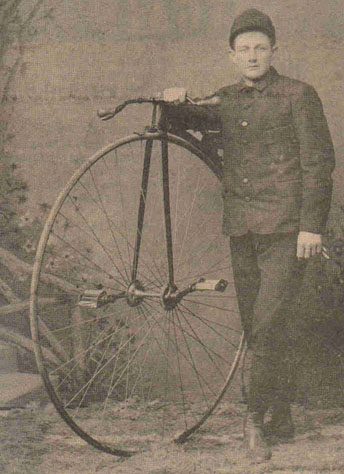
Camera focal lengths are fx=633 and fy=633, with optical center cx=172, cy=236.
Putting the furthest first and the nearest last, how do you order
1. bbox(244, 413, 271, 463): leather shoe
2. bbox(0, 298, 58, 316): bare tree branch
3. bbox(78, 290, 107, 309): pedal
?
1. bbox(0, 298, 58, 316): bare tree branch
2. bbox(244, 413, 271, 463): leather shoe
3. bbox(78, 290, 107, 309): pedal

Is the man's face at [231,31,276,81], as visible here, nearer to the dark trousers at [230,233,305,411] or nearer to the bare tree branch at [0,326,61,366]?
the dark trousers at [230,233,305,411]

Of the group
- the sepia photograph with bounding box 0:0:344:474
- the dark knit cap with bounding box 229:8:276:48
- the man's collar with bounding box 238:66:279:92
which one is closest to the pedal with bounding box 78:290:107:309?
the sepia photograph with bounding box 0:0:344:474

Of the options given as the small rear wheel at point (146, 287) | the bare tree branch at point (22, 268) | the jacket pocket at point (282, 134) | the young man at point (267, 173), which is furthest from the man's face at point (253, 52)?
the bare tree branch at point (22, 268)

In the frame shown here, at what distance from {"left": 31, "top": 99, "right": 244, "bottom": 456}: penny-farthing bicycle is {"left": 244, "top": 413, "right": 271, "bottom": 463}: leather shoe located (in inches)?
11.0

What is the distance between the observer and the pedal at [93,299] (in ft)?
7.11

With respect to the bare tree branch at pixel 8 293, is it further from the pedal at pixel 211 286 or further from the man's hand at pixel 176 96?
the man's hand at pixel 176 96

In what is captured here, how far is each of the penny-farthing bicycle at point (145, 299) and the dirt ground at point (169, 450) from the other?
6.5 inches

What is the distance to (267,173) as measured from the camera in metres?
2.41

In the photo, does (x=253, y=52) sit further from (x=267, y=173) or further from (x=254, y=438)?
(x=254, y=438)

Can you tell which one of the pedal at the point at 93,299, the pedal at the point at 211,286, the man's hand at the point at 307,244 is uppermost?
the man's hand at the point at 307,244

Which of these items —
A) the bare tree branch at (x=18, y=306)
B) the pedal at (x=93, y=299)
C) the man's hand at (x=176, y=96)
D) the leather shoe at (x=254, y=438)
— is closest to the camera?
the pedal at (x=93, y=299)

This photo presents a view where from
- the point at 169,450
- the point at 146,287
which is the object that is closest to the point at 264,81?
the point at 146,287

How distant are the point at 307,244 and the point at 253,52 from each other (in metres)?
0.74

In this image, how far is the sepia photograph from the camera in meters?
2.39
